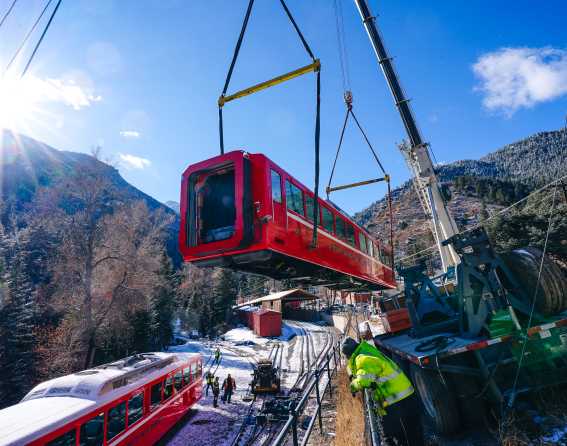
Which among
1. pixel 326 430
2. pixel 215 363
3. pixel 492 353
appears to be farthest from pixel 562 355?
pixel 215 363

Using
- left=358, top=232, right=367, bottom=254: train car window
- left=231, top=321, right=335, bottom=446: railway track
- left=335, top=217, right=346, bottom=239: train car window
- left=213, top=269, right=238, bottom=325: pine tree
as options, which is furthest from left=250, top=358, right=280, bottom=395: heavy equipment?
left=213, top=269, right=238, bottom=325: pine tree

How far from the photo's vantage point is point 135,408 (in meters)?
7.78

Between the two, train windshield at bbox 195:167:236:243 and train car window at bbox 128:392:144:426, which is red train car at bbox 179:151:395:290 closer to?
train windshield at bbox 195:167:236:243

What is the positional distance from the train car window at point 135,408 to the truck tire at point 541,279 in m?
9.01

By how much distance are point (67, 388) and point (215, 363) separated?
1442 centimetres

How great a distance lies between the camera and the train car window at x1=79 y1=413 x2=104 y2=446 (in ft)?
19.5

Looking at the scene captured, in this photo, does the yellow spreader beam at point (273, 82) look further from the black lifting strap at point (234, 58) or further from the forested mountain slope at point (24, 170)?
the forested mountain slope at point (24, 170)

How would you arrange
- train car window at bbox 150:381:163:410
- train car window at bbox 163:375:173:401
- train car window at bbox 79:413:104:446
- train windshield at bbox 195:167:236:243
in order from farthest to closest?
train car window at bbox 163:375:173:401 < train car window at bbox 150:381:163:410 < train car window at bbox 79:413:104:446 < train windshield at bbox 195:167:236:243

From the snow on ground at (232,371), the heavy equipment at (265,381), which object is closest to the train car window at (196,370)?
the snow on ground at (232,371)

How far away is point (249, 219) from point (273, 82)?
2.49 m

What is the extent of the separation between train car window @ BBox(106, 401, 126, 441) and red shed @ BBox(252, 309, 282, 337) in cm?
2434

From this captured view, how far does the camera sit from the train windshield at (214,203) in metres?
5.54

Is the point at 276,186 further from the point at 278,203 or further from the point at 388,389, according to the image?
the point at 388,389

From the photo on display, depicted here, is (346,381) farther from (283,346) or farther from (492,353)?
(283,346)
